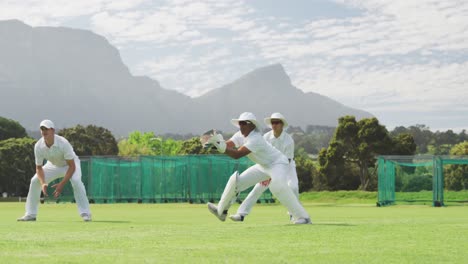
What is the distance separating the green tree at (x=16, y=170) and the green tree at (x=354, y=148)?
108ft

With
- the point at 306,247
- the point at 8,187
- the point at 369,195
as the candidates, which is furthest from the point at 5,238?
the point at 8,187

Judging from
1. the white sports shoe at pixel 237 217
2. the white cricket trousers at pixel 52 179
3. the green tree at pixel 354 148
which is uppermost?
the green tree at pixel 354 148

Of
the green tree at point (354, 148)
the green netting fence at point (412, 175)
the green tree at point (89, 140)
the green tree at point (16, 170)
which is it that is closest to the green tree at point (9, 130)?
the green tree at point (89, 140)

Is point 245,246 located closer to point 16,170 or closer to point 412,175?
point 412,175

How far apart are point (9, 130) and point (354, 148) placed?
2208 inches

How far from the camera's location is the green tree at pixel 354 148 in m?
80.4

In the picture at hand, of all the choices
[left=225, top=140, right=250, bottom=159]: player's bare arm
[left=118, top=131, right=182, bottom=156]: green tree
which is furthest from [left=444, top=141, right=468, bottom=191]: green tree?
[left=118, top=131, right=182, bottom=156]: green tree

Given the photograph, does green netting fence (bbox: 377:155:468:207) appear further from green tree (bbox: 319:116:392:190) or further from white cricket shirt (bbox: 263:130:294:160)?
green tree (bbox: 319:116:392:190)

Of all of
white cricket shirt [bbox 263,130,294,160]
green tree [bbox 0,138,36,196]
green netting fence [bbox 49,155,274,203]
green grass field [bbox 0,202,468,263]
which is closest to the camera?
green grass field [bbox 0,202,468,263]

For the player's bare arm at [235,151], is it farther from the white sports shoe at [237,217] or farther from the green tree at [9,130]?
the green tree at [9,130]

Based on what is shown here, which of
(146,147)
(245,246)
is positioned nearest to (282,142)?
(245,246)

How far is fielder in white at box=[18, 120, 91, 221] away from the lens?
1495cm

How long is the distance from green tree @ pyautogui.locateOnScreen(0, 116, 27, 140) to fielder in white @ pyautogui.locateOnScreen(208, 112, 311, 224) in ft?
352

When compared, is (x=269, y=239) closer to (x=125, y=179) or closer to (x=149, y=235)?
(x=149, y=235)
